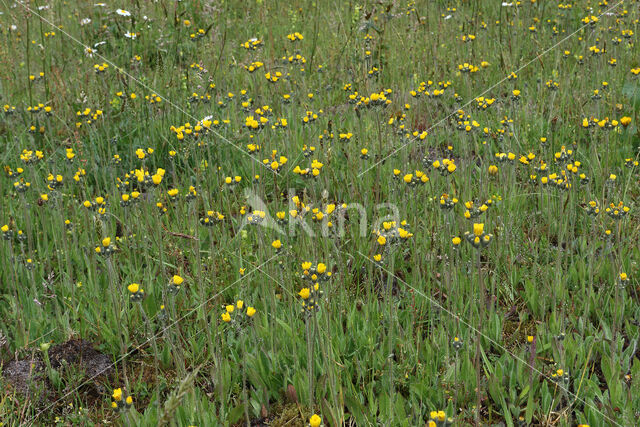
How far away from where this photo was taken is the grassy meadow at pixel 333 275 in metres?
2.18

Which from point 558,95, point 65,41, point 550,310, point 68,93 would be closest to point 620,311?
point 550,310

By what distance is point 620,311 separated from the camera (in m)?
2.54

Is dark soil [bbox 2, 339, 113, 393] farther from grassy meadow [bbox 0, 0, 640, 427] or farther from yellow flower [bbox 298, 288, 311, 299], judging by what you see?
yellow flower [bbox 298, 288, 311, 299]

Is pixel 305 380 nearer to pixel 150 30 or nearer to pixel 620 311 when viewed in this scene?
pixel 620 311

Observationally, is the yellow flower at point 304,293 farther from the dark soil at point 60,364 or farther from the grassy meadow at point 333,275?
Result: the dark soil at point 60,364

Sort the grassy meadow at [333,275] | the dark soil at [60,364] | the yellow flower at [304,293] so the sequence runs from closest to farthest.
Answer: the yellow flower at [304,293] → the grassy meadow at [333,275] → the dark soil at [60,364]

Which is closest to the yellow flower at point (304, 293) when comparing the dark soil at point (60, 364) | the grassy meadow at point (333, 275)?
the grassy meadow at point (333, 275)

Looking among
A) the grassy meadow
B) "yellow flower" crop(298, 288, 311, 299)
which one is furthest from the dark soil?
"yellow flower" crop(298, 288, 311, 299)

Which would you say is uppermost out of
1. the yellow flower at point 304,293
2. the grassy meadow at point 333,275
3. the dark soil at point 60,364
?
the yellow flower at point 304,293

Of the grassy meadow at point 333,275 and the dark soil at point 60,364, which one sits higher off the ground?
the grassy meadow at point 333,275

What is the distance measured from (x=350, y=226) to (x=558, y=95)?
257cm

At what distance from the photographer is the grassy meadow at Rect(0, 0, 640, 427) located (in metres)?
2.18

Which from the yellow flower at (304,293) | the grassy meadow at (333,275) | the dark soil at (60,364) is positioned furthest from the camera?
the dark soil at (60,364)

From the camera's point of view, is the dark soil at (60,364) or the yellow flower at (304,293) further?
the dark soil at (60,364)
